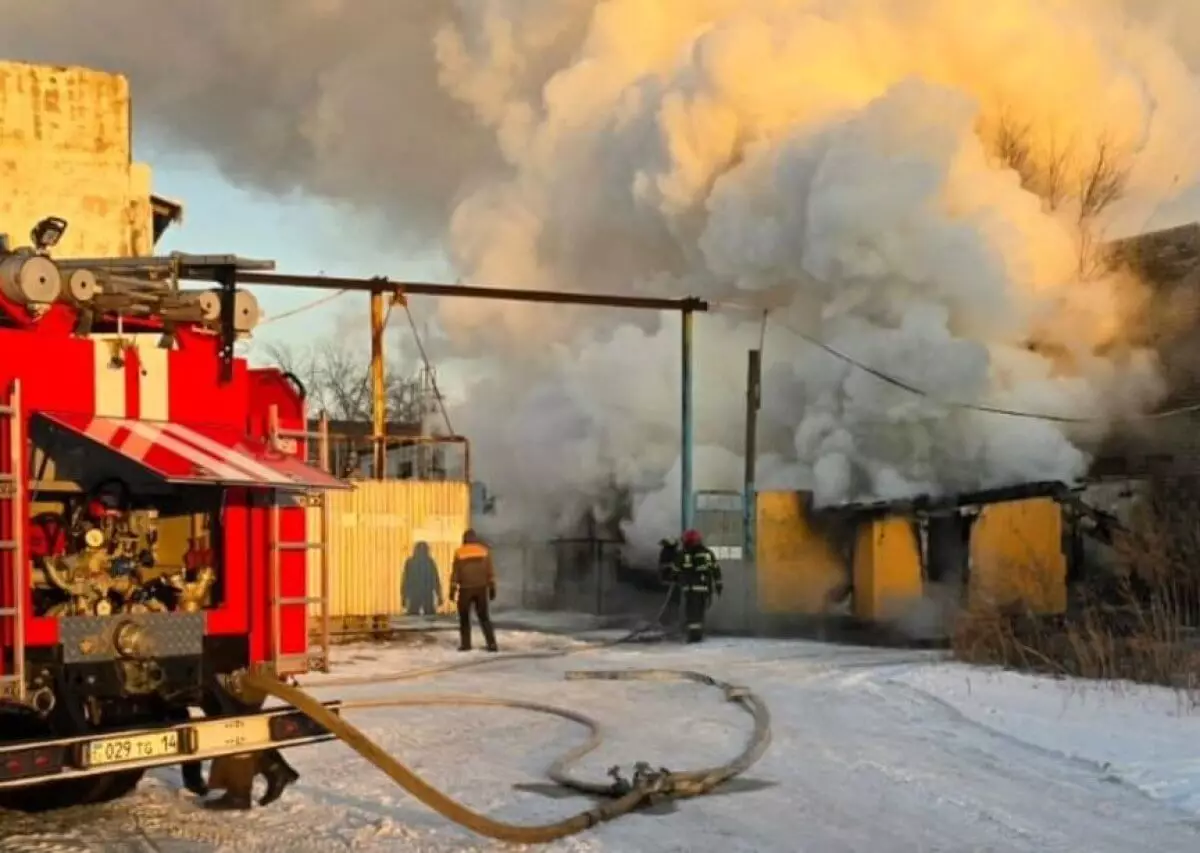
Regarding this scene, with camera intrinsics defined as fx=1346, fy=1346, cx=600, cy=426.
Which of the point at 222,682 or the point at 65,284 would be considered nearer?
the point at 65,284

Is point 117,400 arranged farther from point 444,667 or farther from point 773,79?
point 773,79

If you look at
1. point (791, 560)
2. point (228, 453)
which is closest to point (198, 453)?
point (228, 453)

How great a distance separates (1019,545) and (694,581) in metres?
6.81

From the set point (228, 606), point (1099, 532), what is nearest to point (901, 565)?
point (1099, 532)

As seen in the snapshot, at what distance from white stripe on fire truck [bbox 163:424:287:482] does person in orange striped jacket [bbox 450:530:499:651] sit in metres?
10.6

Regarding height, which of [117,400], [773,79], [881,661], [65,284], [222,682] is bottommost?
[881,661]

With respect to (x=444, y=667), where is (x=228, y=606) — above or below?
above

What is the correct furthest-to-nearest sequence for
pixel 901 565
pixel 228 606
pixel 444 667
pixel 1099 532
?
pixel 901 565, pixel 1099 532, pixel 444 667, pixel 228 606

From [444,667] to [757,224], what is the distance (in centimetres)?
1445

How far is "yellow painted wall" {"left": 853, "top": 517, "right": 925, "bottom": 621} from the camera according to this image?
2308 cm

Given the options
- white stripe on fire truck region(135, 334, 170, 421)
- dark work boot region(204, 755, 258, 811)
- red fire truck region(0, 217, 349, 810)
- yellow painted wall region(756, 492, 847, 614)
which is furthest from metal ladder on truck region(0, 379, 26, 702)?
yellow painted wall region(756, 492, 847, 614)

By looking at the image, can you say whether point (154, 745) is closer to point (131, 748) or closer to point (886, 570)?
point (131, 748)

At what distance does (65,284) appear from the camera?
632 centimetres

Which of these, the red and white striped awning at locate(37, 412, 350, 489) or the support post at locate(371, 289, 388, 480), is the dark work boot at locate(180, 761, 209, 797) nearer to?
the red and white striped awning at locate(37, 412, 350, 489)
